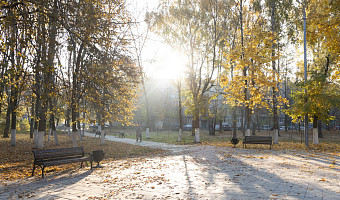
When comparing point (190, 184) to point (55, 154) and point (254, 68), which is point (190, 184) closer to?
point (55, 154)

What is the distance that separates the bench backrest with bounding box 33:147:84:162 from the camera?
796 centimetres

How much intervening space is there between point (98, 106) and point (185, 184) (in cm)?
614

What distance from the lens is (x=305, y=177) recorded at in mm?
6945

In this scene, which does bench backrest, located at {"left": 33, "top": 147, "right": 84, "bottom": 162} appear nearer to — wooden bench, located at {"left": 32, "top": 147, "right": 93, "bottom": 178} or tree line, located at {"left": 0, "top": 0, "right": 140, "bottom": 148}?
wooden bench, located at {"left": 32, "top": 147, "right": 93, "bottom": 178}

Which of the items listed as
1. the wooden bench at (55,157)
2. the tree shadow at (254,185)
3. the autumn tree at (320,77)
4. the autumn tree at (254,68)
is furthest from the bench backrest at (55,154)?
the autumn tree at (320,77)

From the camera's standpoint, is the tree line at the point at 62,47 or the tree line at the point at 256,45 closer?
the tree line at the point at 62,47

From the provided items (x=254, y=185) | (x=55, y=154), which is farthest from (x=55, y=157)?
(x=254, y=185)

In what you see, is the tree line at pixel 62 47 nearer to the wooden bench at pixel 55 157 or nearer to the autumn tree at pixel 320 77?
the wooden bench at pixel 55 157

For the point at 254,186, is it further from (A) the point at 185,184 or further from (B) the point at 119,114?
(B) the point at 119,114

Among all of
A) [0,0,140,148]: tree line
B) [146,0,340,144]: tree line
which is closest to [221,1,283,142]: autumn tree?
[146,0,340,144]: tree line

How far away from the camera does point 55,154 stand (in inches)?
333

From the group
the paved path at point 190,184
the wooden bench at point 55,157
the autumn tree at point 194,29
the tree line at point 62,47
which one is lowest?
the paved path at point 190,184

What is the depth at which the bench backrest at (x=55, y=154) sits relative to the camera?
796 cm

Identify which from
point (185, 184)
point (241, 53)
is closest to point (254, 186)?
point (185, 184)
